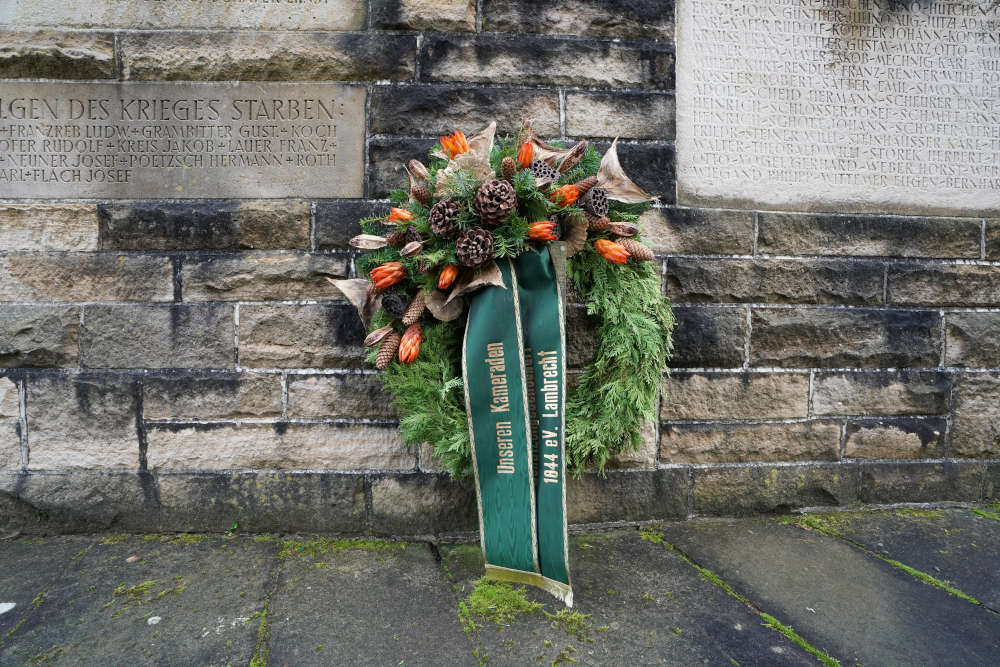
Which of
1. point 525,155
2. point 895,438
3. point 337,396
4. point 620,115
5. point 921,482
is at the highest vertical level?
point 620,115

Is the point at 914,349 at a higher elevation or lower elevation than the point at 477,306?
lower

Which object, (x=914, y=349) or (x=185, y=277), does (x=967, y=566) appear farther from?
(x=185, y=277)

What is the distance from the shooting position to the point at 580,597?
2340 millimetres

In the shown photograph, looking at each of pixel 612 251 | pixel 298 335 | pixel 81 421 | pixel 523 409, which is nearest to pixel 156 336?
pixel 81 421

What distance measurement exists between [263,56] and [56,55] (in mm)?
1007

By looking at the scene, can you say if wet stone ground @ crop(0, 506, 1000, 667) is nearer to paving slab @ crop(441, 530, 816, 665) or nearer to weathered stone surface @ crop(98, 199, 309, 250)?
paving slab @ crop(441, 530, 816, 665)

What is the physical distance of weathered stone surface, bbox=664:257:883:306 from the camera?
3139 mm

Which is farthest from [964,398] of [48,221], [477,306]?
[48,221]

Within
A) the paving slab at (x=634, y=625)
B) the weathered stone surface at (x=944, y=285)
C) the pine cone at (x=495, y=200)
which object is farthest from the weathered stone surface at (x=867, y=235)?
the paving slab at (x=634, y=625)

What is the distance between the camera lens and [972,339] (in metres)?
3.35

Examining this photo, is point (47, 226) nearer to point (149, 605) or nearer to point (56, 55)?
point (56, 55)

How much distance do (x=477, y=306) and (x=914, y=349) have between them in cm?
259

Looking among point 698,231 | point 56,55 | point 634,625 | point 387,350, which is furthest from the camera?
point 698,231

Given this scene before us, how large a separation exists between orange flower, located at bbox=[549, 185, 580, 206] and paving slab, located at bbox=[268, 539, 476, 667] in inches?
64.7
